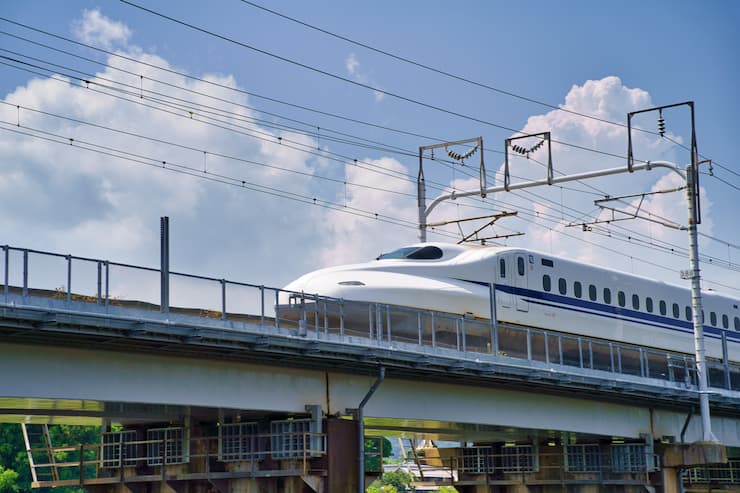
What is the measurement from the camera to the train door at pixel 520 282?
4166cm

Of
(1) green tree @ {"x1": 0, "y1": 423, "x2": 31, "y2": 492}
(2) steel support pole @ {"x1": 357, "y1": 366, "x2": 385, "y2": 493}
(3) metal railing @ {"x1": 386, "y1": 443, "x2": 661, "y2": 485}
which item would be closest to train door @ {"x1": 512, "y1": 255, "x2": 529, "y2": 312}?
(3) metal railing @ {"x1": 386, "y1": 443, "x2": 661, "y2": 485}

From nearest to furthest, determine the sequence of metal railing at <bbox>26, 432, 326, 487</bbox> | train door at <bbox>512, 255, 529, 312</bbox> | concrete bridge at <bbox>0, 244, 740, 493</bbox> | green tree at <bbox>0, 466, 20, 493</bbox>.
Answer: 1. concrete bridge at <bbox>0, 244, 740, 493</bbox>
2. metal railing at <bbox>26, 432, 326, 487</bbox>
3. train door at <bbox>512, 255, 529, 312</bbox>
4. green tree at <bbox>0, 466, 20, 493</bbox>

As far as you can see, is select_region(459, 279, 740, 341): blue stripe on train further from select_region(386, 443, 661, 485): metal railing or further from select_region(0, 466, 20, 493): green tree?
select_region(0, 466, 20, 493): green tree

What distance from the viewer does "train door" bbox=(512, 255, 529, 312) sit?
1640 inches

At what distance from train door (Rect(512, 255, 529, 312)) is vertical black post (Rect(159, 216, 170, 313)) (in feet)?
56.4

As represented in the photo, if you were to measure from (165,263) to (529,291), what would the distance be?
18.3 metres

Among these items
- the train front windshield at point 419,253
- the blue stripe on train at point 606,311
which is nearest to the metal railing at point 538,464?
the blue stripe on train at point 606,311

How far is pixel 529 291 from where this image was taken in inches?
1668

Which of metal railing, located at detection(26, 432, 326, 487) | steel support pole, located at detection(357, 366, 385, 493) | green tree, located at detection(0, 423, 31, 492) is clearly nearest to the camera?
metal railing, located at detection(26, 432, 326, 487)

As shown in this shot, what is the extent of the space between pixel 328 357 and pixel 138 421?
803 cm

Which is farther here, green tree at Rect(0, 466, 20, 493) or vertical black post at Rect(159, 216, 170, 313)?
green tree at Rect(0, 466, 20, 493)

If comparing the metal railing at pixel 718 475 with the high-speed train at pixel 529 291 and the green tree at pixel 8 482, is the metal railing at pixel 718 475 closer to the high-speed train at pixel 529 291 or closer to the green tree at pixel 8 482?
the high-speed train at pixel 529 291

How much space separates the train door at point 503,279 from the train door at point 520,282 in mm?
467

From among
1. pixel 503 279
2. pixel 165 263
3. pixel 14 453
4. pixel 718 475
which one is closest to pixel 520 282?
pixel 503 279
